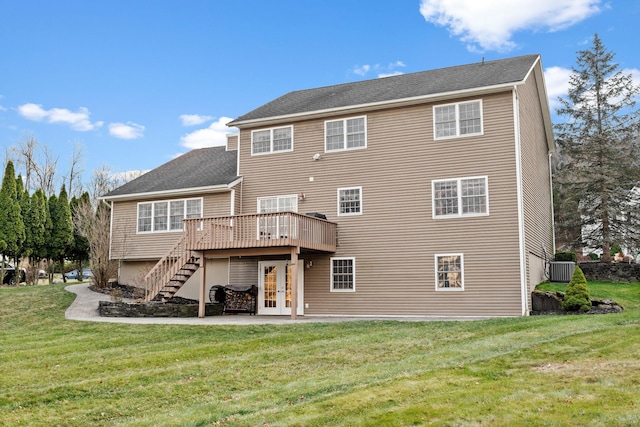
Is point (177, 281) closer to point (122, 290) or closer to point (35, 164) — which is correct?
point (122, 290)

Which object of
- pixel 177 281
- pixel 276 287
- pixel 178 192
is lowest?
pixel 276 287

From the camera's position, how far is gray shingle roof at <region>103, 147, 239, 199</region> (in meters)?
21.8

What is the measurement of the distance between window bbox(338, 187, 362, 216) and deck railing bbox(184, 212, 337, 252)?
2.26ft

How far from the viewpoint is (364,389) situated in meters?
7.68

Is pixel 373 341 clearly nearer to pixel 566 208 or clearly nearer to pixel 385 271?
pixel 385 271

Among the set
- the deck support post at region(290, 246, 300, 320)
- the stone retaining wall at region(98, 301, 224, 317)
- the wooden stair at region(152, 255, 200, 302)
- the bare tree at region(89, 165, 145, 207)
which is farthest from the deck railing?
the bare tree at region(89, 165, 145, 207)

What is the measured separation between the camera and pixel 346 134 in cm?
1936

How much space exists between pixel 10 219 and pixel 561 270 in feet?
77.2

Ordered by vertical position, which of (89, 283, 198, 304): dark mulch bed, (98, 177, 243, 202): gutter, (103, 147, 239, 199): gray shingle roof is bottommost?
(89, 283, 198, 304): dark mulch bed

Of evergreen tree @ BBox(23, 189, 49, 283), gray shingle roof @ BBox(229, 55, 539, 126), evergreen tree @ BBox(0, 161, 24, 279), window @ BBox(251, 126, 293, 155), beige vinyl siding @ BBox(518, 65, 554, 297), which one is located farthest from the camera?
evergreen tree @ BBox(23, 189, 49, 283)

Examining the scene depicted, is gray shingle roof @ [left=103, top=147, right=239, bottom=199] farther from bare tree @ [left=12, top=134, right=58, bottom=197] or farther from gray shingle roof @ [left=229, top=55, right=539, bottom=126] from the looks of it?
bare tree @ [left=12, top=134, right=58, bottom=197]

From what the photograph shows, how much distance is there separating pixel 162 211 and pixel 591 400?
60.5ft

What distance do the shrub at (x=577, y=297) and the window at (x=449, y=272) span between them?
297 cm

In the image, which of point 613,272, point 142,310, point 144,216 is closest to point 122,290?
point 144,216
